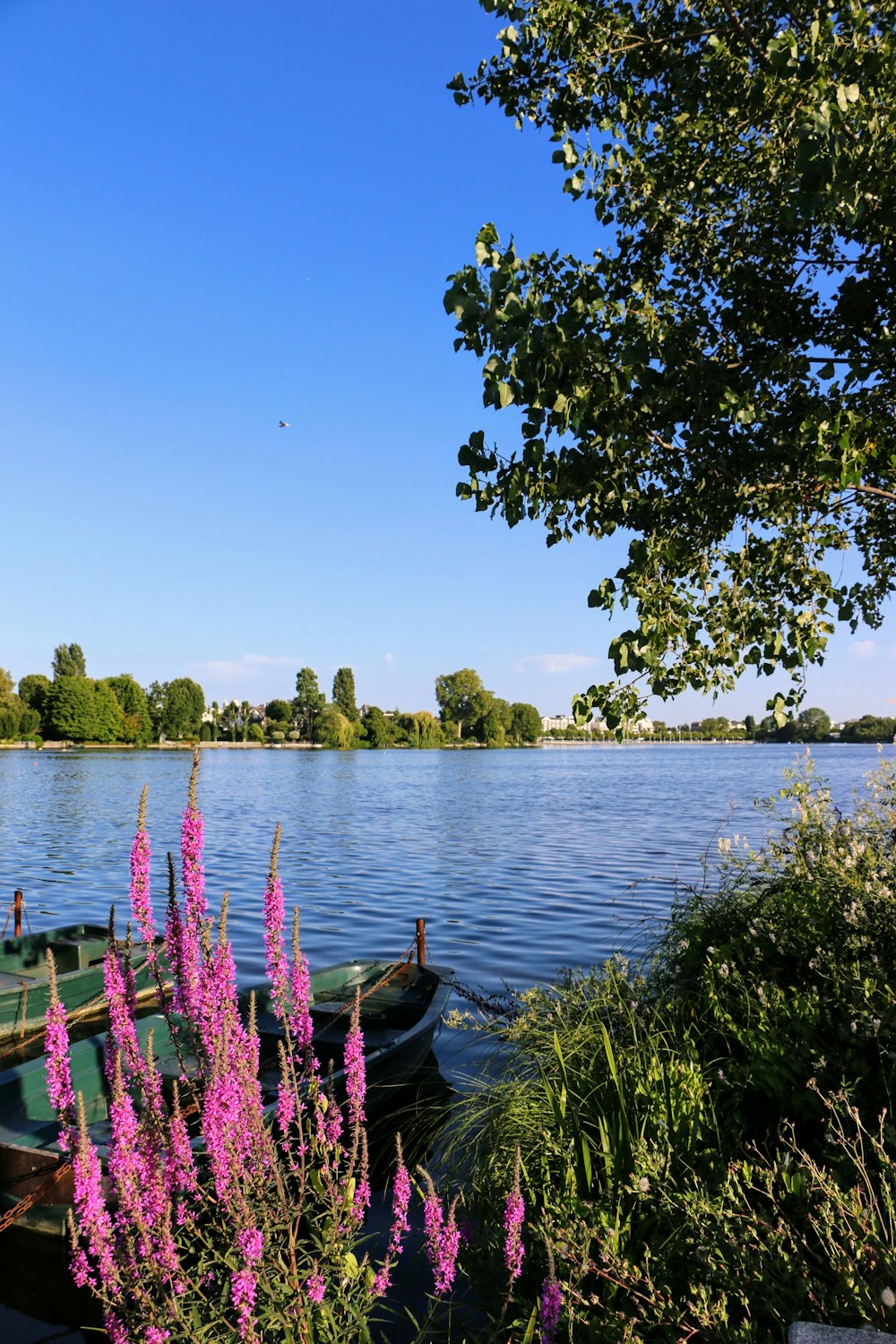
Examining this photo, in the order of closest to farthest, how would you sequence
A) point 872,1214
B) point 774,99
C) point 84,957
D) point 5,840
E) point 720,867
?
point 872,1214
point 774,99
point 720,867
point 84,957
point 5,840

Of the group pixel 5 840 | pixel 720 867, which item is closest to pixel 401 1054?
pixel 720 867

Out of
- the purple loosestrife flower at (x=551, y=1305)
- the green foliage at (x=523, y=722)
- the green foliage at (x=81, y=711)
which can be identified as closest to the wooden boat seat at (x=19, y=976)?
the purple loosestrife flower at (x=551, y=1305)

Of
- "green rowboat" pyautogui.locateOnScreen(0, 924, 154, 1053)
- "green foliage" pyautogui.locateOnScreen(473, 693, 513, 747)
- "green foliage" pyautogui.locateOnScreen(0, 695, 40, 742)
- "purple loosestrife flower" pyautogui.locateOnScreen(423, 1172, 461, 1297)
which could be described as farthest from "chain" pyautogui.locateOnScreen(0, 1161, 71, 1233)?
"green foliage" pyautogui.locateOnScreen(473, 693, 513, 747)

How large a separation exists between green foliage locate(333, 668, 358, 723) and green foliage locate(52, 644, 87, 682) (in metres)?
44.3

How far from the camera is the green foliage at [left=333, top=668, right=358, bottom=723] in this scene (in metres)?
164

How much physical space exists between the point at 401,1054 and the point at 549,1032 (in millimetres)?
3075

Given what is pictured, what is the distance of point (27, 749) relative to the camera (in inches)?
4764

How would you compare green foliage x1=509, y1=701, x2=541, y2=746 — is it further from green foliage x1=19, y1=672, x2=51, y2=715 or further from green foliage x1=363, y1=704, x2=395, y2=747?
green foliage x1=19, y1=672, x2=51, y2=715

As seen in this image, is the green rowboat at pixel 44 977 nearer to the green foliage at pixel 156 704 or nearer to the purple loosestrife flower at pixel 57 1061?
the purple loosestrife flower at pixel 57 1061

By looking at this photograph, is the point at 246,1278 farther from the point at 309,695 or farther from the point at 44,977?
the point at 309,695

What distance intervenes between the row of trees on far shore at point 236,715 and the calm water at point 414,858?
218 feet

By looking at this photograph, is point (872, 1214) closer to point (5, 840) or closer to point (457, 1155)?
point (457, 1155)

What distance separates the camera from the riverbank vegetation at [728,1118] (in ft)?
11.8

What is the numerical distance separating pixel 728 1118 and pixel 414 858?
2502cm
